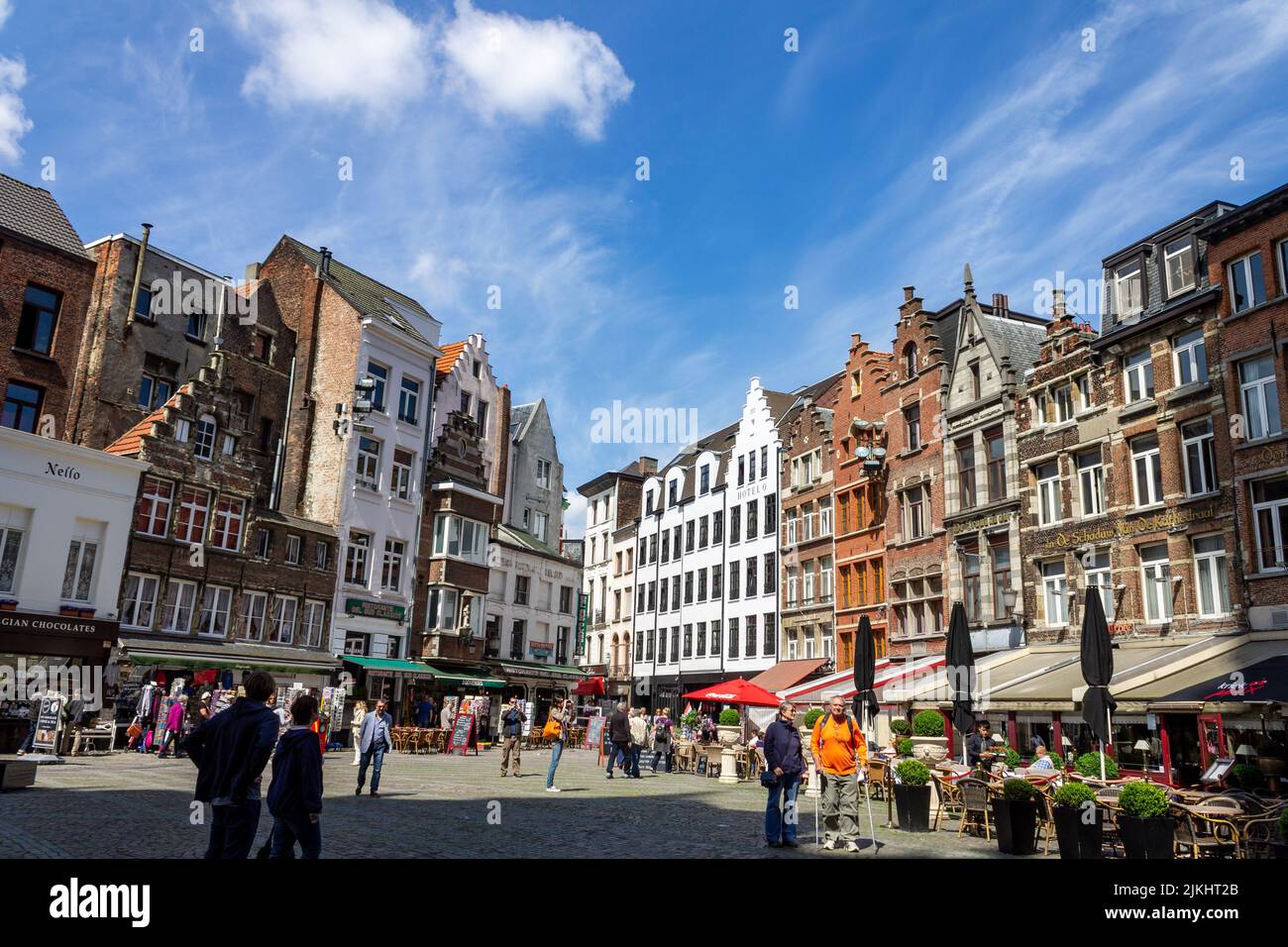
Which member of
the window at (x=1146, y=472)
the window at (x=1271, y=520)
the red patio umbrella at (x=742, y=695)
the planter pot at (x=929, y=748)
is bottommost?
the planter pot at (x=929, y=748)

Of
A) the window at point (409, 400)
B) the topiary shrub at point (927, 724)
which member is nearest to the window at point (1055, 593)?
the topiary shrub at point (927, 724)

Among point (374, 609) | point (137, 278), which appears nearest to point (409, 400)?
point (374, 609)

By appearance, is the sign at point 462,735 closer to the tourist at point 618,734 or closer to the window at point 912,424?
the tourist at point 618,734

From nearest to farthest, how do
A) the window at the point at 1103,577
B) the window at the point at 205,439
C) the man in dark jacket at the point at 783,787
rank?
the man in dark jacket at the point at 783,787 → the window at the point at 1103,577 → the window at the point at 205,439

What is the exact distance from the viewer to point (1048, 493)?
27797mm

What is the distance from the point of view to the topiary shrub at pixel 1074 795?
1092cm

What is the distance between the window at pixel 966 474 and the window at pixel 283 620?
76.9ft

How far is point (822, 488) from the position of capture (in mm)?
40469

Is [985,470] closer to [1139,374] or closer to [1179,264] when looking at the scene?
[1139,374]

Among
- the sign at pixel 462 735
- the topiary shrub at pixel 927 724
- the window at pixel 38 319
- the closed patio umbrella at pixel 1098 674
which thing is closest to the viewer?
the closed patio umbrella at pixel 1098 674

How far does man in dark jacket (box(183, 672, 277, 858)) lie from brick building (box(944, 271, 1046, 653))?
24944 mm

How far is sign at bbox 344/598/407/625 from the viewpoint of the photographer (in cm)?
3578
